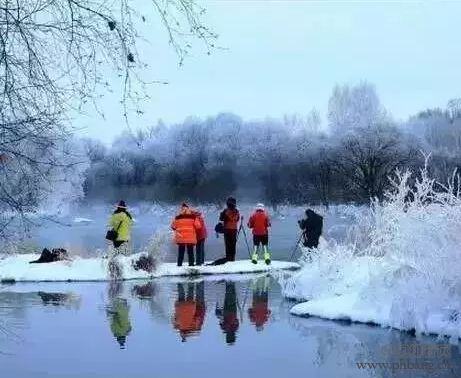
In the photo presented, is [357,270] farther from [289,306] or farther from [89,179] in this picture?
[89,179]

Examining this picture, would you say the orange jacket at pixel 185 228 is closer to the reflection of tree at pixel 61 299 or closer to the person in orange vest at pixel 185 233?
the person in orange vest at pixel 185 233

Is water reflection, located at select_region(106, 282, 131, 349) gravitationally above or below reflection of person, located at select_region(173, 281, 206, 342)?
below

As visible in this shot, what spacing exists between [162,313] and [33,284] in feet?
18.6

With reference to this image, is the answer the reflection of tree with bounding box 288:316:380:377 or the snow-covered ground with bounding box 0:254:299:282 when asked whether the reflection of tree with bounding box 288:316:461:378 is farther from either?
the snow-covered ground with bounding box 0:254:299:282

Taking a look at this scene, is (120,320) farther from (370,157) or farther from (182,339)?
(370,157)

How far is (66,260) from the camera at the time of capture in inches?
747

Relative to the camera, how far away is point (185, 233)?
63.8ft

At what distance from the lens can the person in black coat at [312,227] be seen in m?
19.2

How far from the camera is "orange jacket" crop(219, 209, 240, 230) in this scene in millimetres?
20625

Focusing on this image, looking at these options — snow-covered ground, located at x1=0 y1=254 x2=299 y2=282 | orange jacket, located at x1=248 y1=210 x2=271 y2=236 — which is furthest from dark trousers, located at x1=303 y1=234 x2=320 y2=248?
orange jacket, located at x1=248 y1=210 x2=271 y2=236

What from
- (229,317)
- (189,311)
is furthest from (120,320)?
(229,317)

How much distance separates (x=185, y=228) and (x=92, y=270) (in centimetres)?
264

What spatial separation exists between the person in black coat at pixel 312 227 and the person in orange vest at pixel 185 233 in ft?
8.85

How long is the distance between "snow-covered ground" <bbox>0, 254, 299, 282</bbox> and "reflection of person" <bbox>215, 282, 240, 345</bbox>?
3.63m
